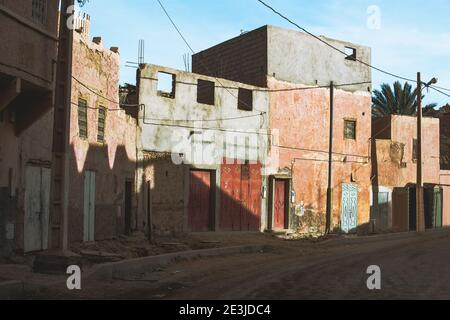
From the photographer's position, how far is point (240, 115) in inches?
965

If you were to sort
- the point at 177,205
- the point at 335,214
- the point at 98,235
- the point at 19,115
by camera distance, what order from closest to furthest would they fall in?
the point at 19,115
the point at 98,235
the point at 177,205
the point at 335,214

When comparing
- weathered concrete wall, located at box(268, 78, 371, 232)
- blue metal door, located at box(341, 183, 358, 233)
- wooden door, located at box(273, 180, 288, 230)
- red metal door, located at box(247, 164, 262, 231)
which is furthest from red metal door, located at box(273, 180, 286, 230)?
blue metal door, located at box(341, 183, 358, 233)

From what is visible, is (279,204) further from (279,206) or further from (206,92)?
(206,92)

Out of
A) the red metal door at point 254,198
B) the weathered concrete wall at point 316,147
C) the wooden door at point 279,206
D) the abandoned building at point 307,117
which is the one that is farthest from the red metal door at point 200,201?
the wooden door at point 279,206

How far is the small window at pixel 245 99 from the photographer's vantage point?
2495 centimetres

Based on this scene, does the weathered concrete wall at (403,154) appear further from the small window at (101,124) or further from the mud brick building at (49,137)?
the small window at (101,124)

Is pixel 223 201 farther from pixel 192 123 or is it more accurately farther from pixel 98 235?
pixel 98 235

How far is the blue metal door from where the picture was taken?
94.8ft

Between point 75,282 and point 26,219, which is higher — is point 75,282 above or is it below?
below

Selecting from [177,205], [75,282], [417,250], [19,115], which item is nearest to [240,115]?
[177,205]

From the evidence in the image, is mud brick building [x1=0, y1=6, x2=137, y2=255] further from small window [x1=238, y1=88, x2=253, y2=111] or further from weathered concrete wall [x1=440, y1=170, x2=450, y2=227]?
weathered concrete wall [x1=440, y1=170, x2=450, y2=227]

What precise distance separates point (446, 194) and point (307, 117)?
13792 mm
